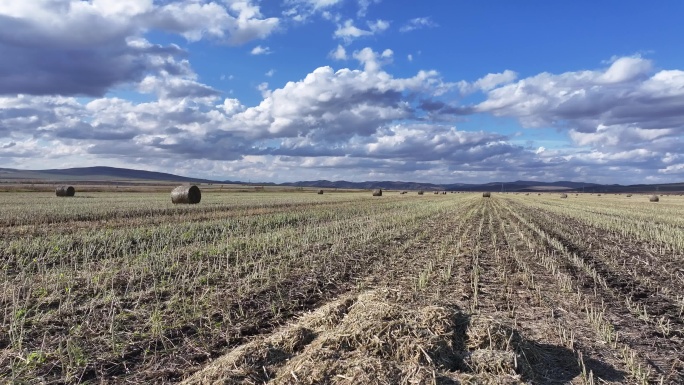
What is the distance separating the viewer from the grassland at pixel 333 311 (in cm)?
555

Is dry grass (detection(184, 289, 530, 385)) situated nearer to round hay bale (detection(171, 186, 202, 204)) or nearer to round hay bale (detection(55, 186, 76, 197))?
round hay bale (detection(171, 186, 202, 204))

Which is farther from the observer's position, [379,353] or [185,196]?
[185,196]

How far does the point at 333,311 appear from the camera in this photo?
7.11m

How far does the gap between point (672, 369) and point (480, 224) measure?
1862 cm

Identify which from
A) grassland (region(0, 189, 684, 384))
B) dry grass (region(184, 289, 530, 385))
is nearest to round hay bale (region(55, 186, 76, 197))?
grassland (region(0, 189, 684, 384))

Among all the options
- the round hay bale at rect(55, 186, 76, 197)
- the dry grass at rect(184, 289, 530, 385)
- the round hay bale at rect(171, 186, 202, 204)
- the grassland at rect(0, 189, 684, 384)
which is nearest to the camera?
the dry grass at rect(184, 289, 530, 385)

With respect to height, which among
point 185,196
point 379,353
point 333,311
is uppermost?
point 185,196

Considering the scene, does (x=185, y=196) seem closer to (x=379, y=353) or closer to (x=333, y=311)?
(x=333, y=311)

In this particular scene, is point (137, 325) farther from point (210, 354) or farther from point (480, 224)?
point (480, 224)

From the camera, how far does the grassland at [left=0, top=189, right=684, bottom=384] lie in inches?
219

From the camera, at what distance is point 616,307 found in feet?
29.0

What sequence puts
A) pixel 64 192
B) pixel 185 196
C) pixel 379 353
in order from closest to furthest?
pixel 379 353, pixel 185 196, pixel 64 192

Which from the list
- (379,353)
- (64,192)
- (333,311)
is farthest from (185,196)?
(379,353)

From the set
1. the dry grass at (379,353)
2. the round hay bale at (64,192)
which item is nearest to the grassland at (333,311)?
the dry grass at (379,353)
